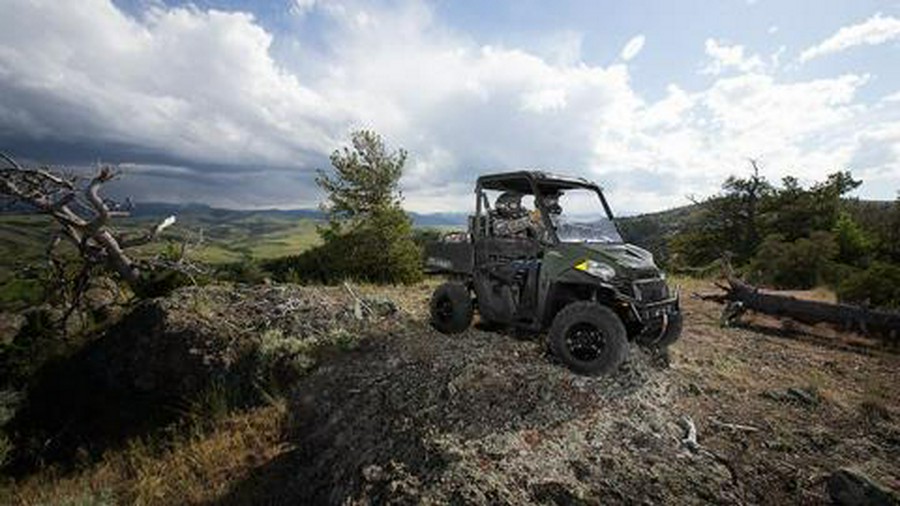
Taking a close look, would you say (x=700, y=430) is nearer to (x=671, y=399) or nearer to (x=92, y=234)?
(x=671, y=399)

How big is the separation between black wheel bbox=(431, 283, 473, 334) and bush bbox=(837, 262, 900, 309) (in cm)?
1341

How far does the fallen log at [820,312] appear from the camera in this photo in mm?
11969

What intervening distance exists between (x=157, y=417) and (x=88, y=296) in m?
8.17

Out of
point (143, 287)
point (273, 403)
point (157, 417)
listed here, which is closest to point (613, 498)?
point (273, 403)

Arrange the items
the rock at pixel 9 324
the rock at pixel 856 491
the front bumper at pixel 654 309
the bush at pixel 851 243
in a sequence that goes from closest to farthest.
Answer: the rock at pixel 856 491 < the front bumper at pixel 654 309 < the rock at pixel 9 324 < the bush at pixel 851 243

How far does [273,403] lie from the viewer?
23.2 ft

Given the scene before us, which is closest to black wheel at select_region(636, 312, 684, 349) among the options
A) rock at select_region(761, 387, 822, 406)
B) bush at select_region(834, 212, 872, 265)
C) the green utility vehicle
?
the green utility vehicle

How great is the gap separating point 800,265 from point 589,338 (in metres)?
25.8

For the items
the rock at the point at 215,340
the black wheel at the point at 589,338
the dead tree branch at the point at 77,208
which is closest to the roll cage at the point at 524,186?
the black wheel at the point at 589,338

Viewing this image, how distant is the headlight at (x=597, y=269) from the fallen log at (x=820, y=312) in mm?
8788

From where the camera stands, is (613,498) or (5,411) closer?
(613,498)

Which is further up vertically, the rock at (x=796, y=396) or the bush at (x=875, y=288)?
the bush at (x=875, y=288)

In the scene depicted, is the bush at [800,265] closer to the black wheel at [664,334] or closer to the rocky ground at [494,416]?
the rocky ground at [494,416]

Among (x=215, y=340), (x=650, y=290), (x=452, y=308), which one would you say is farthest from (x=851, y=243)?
(x=215, y=340)
